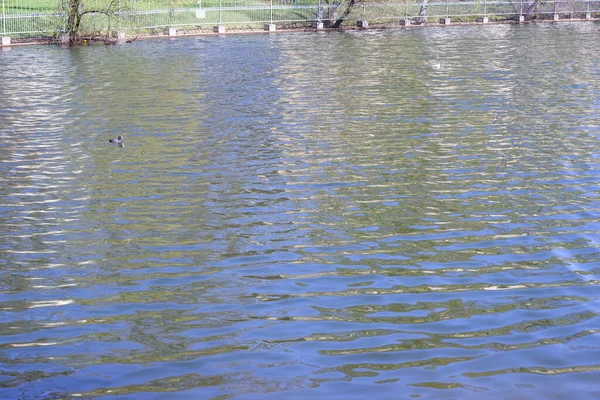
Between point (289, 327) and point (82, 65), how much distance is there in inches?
964

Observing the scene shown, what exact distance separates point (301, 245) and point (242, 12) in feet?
127

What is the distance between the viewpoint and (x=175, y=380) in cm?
816

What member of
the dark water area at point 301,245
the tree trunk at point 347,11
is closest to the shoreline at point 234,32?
the tree trunk at point 347,11

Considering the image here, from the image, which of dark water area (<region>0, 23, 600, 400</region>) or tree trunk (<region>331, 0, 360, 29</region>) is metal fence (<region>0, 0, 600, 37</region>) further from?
dark water area (<region>0, 23, 600, 400</region>)

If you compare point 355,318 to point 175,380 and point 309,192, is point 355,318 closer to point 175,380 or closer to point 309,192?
point 175,380

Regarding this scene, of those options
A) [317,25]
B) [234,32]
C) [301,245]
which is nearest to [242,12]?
[234,32]

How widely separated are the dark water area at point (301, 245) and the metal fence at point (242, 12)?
18870 millimetres

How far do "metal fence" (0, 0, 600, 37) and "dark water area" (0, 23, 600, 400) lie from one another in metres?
18.9

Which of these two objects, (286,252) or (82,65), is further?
(82,65)

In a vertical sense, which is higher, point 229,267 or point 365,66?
point 365,66

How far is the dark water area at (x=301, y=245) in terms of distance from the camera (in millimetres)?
8375

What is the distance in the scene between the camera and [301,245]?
1181 cm

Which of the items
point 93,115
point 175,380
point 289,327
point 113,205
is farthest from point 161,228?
point 93,115

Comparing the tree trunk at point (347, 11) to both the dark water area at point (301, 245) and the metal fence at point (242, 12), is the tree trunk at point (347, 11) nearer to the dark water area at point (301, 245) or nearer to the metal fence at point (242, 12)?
the metal fence at point (242, 12)
